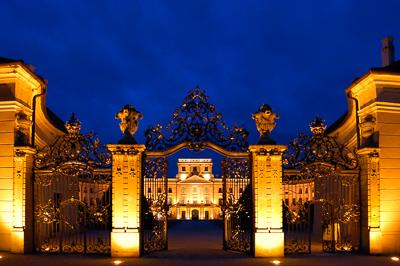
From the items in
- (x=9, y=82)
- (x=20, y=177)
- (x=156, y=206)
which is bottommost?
(x=156, y=206)

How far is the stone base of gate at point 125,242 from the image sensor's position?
13.3 metres

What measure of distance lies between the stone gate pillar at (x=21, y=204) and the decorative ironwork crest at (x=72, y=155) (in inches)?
22.4

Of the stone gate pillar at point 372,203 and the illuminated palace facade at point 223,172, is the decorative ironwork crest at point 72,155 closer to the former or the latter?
the illuminated palace facade at point 223,172

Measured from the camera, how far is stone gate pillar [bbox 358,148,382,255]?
13328 mm

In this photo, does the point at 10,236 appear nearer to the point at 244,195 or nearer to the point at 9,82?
the point at 9,82

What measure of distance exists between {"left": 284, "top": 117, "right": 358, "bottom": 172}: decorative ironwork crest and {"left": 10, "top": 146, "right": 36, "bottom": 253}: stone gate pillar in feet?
22.9

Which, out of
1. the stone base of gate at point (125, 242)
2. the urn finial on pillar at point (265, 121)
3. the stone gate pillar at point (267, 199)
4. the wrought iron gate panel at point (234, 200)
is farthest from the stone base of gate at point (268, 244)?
the stone base of gate at point (125, 242)

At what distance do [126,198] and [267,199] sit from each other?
3.72 m

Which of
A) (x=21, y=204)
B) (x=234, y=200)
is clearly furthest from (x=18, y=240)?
(x=234, y=200)

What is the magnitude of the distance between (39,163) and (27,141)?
74 cm

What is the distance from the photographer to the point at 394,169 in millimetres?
13625

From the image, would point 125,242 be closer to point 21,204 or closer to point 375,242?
point 21,204

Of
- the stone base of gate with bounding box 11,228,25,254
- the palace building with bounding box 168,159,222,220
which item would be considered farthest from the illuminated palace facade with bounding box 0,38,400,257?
the palace building with bounding box 168,159,222,220

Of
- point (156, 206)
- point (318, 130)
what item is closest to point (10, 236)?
point (156, 206)
